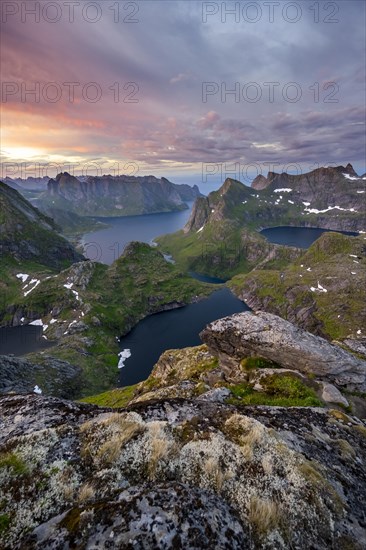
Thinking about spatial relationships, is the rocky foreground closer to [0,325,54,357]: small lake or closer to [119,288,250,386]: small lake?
[119,288,250,386]: small lake

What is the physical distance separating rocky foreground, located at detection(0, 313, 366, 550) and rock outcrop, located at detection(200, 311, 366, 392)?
1203cm

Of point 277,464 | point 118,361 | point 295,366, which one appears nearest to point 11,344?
point 118,361

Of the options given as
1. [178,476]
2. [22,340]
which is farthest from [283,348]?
[22,340]

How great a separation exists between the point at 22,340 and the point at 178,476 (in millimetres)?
188907

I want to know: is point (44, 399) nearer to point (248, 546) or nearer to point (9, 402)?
point (9, 402)

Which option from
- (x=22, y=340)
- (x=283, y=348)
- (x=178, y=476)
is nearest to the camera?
(x=178, y=476)

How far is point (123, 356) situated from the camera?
157 m

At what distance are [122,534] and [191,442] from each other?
501cm

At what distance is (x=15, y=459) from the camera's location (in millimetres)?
10484

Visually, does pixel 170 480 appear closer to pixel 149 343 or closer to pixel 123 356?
pixel 123 356

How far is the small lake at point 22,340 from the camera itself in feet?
520

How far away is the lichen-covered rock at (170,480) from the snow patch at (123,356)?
139237mm

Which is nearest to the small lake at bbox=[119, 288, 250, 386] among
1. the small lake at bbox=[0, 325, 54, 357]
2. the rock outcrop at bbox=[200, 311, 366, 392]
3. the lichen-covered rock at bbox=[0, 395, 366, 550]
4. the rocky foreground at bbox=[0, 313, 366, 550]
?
the small lake at bbox=[0, 325, 54, 357]

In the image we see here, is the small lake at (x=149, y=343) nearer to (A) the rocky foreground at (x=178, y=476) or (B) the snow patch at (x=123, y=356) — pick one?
(B) the snow patch at (x=123, y=356)
